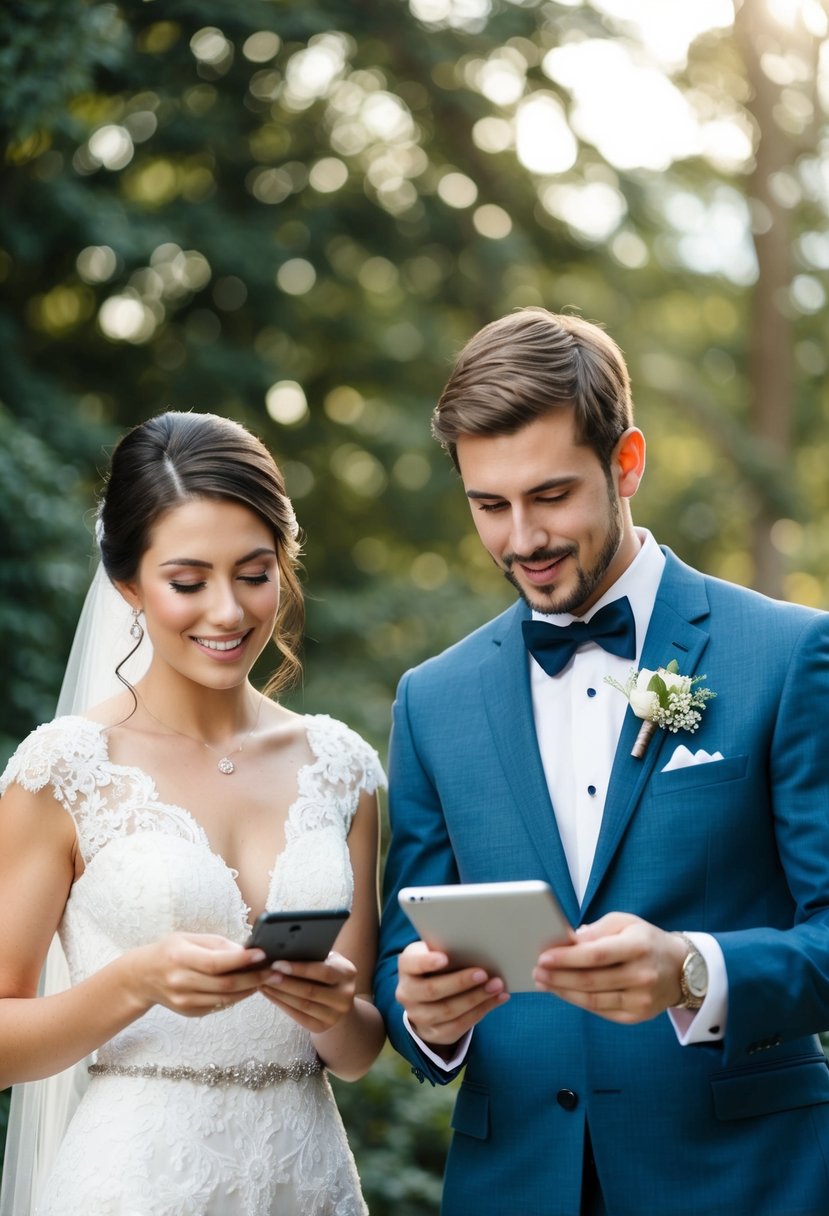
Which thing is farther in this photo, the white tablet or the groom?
the groom

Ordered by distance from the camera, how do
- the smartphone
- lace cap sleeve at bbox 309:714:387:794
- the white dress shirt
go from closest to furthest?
the smartphone
the white dress shirt
lace cap sleeve at bbox 309:714:387:794

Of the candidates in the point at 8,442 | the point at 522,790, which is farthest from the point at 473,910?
the point at 8,442

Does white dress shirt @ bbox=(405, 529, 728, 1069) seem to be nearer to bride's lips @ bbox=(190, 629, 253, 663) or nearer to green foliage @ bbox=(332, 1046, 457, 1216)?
bride's lips @ bbox=(190, 629, 253, 663)

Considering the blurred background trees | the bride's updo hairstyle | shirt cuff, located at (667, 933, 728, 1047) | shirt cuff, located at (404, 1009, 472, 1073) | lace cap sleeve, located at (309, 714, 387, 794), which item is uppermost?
the blurred background trees

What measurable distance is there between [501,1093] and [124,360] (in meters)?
7.00

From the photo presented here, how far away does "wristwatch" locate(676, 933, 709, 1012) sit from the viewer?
9.34 feet

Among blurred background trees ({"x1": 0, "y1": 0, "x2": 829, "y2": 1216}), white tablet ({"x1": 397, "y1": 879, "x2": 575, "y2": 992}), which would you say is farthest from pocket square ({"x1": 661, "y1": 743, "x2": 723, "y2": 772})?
blurred background trees ({"x1": 0, "y1": 0, "x2": 829, "y2": 1216})

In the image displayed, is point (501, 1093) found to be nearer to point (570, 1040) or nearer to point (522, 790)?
point (570, 1040)

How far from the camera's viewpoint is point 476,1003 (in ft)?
9.50

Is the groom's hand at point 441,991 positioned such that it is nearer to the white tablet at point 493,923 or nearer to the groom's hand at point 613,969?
the white tablet at point 493,923

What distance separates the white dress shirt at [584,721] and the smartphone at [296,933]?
0.51m

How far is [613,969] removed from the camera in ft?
8.78

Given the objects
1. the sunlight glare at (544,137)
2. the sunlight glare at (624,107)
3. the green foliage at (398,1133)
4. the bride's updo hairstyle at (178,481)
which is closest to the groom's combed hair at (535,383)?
the bride's updo hairstyle at (178,481)

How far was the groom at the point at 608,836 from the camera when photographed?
304cm
